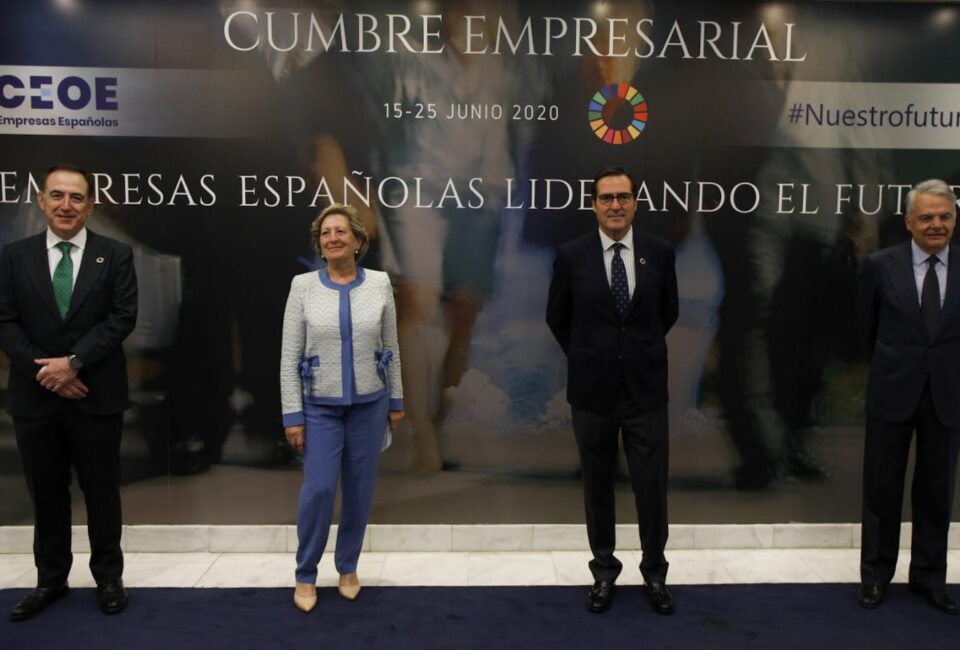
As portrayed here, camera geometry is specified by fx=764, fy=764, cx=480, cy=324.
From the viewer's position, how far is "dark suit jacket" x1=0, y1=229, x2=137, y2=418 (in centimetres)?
303

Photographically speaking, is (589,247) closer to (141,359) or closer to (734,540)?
(734,540)

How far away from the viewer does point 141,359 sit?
3.76m

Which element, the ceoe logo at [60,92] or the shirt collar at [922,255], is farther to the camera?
the ceoe logo at [60,92]

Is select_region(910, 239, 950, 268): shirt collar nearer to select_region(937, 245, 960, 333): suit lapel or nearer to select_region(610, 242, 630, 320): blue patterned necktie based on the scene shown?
select_region(937, 245, 960, 333): suit lapel

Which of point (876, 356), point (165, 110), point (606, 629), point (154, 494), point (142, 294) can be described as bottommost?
point (606, 629)

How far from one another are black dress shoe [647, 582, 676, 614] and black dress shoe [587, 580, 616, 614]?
0.17 metres

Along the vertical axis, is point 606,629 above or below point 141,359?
below

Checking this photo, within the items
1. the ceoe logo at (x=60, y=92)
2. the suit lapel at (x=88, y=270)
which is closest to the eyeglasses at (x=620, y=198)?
the suit lapel at (x=88, y=270)

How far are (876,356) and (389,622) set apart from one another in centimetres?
234

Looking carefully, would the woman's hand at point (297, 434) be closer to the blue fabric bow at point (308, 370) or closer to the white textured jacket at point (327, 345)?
the white textured jacket at point (327, 345)

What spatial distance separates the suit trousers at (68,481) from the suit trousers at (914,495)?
3242mm

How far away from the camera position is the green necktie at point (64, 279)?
3064 mm

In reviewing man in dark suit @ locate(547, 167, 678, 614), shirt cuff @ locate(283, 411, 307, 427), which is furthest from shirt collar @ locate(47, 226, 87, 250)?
man in dark suit @ locate(547, 167, 678, 614)

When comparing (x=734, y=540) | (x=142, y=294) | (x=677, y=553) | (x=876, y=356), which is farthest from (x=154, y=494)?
(x=876, y=356)
